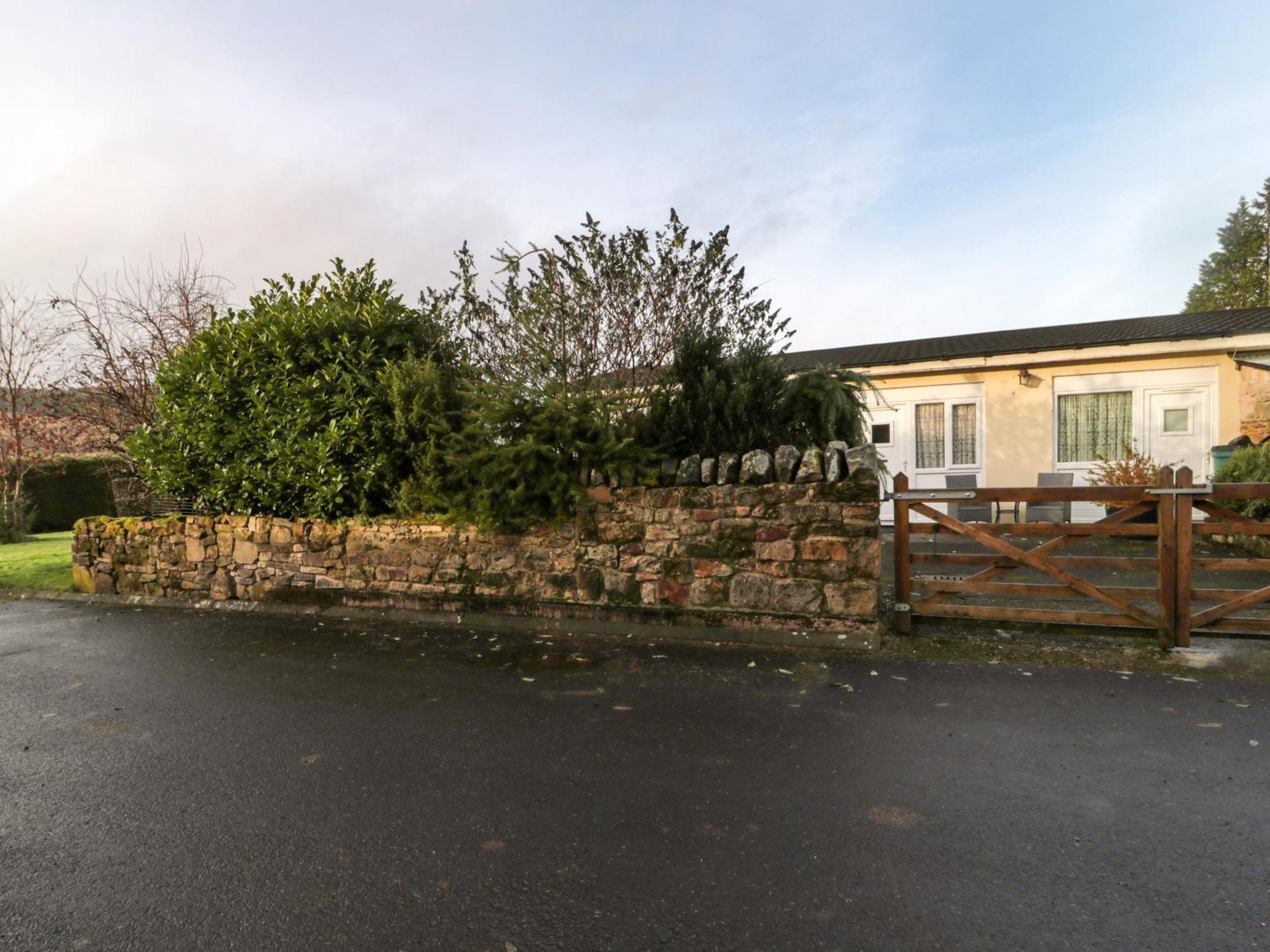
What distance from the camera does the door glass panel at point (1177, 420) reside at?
455 inches

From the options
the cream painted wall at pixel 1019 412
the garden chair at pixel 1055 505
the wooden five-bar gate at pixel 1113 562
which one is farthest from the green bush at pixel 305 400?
the garden chair at pixel 1055 505

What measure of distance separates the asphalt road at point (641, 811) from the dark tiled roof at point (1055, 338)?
738cm

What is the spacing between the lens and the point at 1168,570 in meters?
4.92

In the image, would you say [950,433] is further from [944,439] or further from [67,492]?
[67,492]

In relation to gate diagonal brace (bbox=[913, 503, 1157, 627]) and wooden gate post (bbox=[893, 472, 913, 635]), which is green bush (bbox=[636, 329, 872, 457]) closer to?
wooden gate post (bbox=[893, 472, 913, 635])

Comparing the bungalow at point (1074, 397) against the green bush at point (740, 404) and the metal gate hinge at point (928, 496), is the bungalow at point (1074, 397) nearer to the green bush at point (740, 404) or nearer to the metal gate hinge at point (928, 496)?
the green bush at point (740, 404)

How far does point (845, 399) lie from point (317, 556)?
20.2ft

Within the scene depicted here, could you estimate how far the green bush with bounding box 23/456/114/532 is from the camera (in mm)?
17344

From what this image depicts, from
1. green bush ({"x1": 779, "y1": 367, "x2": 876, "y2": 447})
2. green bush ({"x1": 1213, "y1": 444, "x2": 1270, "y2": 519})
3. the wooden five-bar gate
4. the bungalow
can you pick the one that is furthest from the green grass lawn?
green bush ({"x1": 1213, "y1": 444, "x2": 1270, "y2": 519})

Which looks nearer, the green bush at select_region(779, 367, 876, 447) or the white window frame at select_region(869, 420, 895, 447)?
the green bush at select_region(779, 367, 876, 447)

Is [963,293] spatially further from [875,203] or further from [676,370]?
[676,370]

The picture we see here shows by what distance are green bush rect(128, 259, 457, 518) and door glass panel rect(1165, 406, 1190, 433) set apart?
1249 centimetres

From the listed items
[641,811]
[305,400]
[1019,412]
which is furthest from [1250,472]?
[305,400]

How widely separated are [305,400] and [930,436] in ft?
38.0
